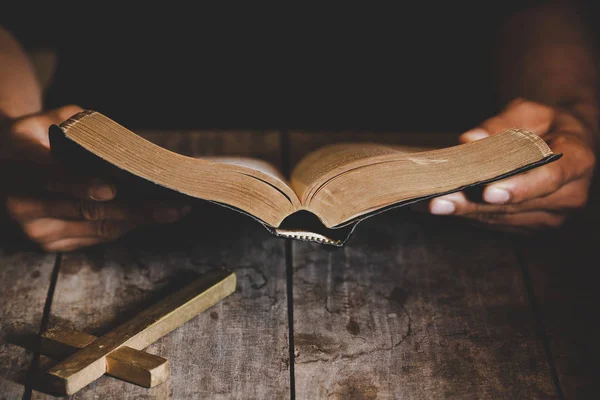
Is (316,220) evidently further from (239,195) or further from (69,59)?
(69,59)

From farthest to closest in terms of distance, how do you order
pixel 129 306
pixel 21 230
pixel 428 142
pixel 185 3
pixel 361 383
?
pixel 185 3, pixel 428 142, pixel 21 230, pixel 129 306, pixel 361 383

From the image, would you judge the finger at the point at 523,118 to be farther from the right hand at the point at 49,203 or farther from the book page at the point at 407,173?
the right hand at the point at 49,203

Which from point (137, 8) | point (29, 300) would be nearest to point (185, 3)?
point (137, 8)

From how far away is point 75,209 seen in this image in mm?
1204

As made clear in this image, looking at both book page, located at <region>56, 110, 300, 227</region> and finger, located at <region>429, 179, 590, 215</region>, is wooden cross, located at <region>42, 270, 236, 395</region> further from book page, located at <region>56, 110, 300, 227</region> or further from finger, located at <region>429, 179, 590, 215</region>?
finger, located at <region>429, 179, 590, 215</region>

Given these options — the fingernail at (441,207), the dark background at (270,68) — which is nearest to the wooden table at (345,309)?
the fingernail at (441,207)

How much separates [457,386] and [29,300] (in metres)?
0.71

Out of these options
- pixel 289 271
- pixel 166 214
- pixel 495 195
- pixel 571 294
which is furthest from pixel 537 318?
pixel 166 214

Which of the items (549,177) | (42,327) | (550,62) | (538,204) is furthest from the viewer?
(550,62)

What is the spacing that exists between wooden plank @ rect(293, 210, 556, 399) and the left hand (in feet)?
0.28

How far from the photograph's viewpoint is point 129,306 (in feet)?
3.69

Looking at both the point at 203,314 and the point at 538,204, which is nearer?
the point at 203,314

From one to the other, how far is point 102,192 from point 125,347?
0.91ft

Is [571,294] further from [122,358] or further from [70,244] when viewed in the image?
[70,244]
